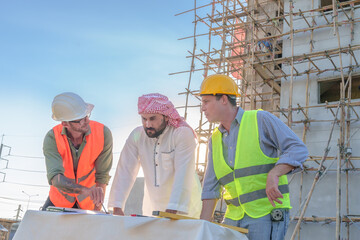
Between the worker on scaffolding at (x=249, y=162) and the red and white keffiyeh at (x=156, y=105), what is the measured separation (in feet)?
1.92

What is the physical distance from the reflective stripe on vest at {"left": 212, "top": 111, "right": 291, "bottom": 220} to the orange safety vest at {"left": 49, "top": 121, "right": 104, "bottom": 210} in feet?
4.54

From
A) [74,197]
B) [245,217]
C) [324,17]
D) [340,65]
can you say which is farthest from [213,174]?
[324,17]

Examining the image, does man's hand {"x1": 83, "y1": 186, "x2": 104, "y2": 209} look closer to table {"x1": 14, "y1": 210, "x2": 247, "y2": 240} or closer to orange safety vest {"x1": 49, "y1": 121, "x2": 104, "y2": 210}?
orange safety vest {"x1": 49, "y1": 121, "x2": 104, "y2": 210}

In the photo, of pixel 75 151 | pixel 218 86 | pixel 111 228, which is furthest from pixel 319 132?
pixel 111 228

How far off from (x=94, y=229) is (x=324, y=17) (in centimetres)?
1182

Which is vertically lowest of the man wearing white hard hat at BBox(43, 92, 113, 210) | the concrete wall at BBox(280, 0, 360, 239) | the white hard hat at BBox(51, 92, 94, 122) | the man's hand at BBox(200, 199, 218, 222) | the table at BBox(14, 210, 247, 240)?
the table at BBox(14, 210, 247, 240)

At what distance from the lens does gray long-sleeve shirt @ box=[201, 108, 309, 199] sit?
2.61 m

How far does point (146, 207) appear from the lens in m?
3.80

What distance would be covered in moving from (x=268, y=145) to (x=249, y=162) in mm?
165

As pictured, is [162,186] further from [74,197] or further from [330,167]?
[330,167]

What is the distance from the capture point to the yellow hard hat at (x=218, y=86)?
2.91 m

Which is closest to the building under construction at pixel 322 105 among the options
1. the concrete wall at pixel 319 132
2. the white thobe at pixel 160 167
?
the concrete wall at pixel 319 132

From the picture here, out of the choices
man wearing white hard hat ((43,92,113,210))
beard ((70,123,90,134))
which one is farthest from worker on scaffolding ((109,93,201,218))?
beard ((70,123,90,134))

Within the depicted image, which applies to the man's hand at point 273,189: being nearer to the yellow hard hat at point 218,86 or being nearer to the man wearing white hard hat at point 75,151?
the yellow hard hat at point 218,86
